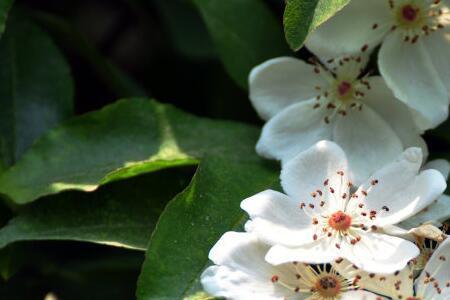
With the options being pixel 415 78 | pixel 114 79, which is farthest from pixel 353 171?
pixel 114 79

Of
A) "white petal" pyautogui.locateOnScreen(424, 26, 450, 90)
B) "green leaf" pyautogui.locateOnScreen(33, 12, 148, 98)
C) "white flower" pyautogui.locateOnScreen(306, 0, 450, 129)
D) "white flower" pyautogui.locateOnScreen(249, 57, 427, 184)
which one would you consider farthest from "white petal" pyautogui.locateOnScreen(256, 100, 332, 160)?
"green leaf" pyautogui.locateOnScreen(33, 12, 148, 98)

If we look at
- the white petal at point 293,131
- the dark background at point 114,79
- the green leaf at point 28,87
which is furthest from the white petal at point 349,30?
the green leaf at point 28,87

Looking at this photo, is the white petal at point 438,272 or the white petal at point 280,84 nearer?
the white petal at point 438,272

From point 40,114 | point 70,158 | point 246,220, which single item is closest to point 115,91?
point 40,114

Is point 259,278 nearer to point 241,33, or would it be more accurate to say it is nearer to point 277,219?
point 277,219

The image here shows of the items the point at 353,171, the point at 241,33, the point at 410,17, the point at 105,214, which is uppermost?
the point at 410,17

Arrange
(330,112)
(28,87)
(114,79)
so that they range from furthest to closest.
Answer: (114,79), (28,87), (330,112)

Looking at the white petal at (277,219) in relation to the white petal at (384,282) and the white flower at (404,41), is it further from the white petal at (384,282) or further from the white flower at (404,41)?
the white flower at (404,41)
